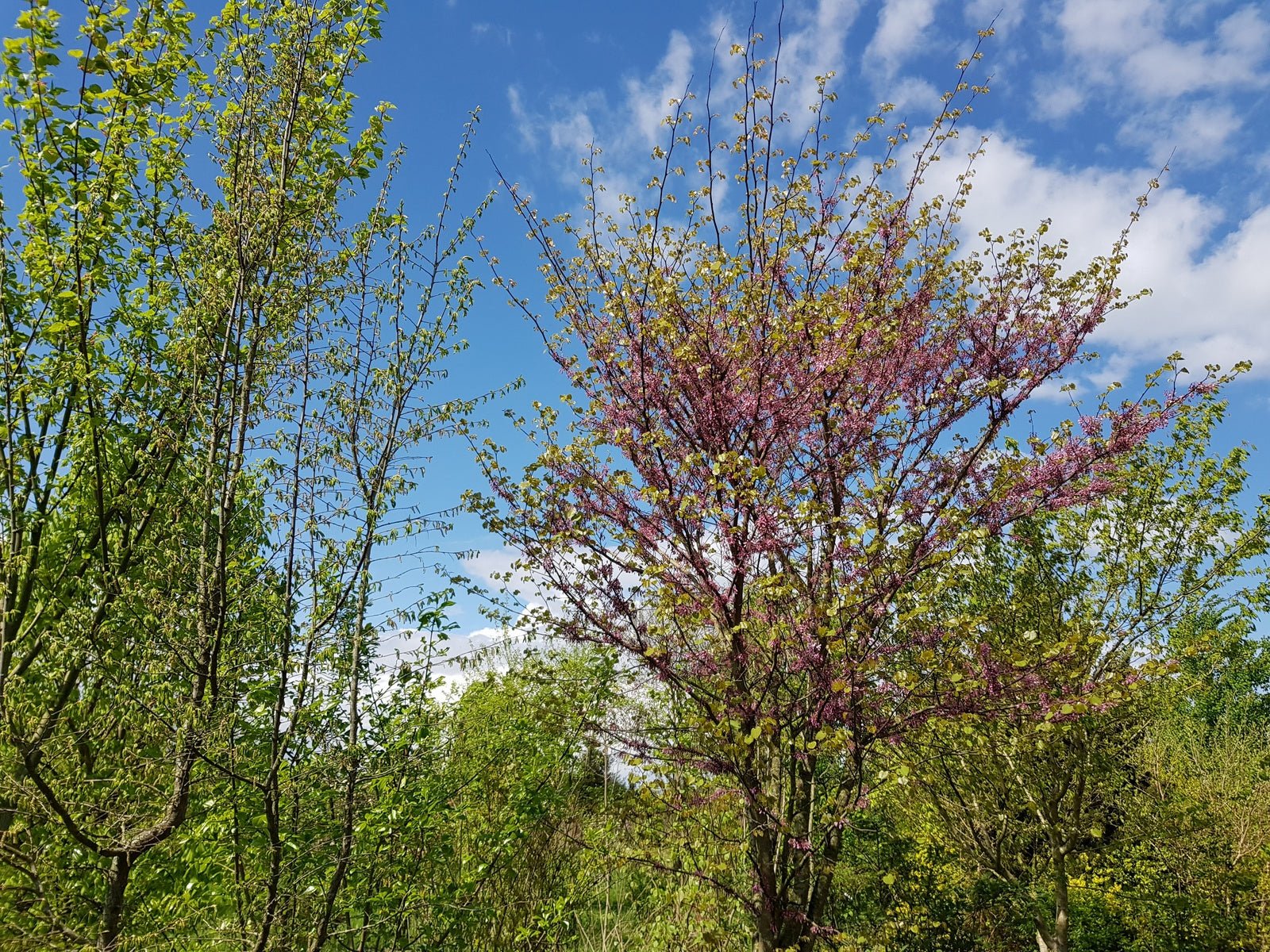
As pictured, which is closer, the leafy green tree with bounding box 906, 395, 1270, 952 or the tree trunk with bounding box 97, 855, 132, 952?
the tree trunk with bounding box 97, 855, 132, 952

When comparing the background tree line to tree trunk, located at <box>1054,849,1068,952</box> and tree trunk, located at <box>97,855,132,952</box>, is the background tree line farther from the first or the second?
tree trunk, located at <box>1054,849,1068,952</box>

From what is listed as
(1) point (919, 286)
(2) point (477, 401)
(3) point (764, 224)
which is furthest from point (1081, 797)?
(2) point (477, 401)

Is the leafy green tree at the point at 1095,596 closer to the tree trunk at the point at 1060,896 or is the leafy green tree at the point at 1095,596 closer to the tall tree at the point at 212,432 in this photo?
the tree trunk at the point at 1060,896

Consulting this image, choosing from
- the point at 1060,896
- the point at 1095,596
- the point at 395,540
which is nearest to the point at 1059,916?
the point at 1060,896

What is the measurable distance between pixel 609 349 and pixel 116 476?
13.5 feet

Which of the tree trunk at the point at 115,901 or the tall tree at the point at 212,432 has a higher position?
the tall tree at the point at 212,432

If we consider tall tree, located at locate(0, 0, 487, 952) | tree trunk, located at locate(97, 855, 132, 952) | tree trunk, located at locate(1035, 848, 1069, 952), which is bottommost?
tree trunk, located at locate(1035, 848, 1069, 952)

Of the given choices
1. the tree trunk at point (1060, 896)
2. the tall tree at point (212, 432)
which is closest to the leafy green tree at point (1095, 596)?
the tree trunk at point (1060, 896)

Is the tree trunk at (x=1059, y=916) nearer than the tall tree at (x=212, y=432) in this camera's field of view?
No

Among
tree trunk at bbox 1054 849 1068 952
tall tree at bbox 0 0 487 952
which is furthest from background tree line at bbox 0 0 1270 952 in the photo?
tree trunk at bbox 1054 849 1068 952

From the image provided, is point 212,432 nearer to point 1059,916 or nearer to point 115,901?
point 115,901

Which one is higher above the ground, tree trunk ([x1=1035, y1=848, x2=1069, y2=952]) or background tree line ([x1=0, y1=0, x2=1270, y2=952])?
background tree line ([x1=0, y1=0, x2=1270, y2=952])

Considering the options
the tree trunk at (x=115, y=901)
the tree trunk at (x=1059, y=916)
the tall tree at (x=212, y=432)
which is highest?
the tall tree at (x=212, y=432)

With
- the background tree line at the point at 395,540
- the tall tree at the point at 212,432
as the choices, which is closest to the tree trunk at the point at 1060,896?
the background tree line at the point at 395,540
